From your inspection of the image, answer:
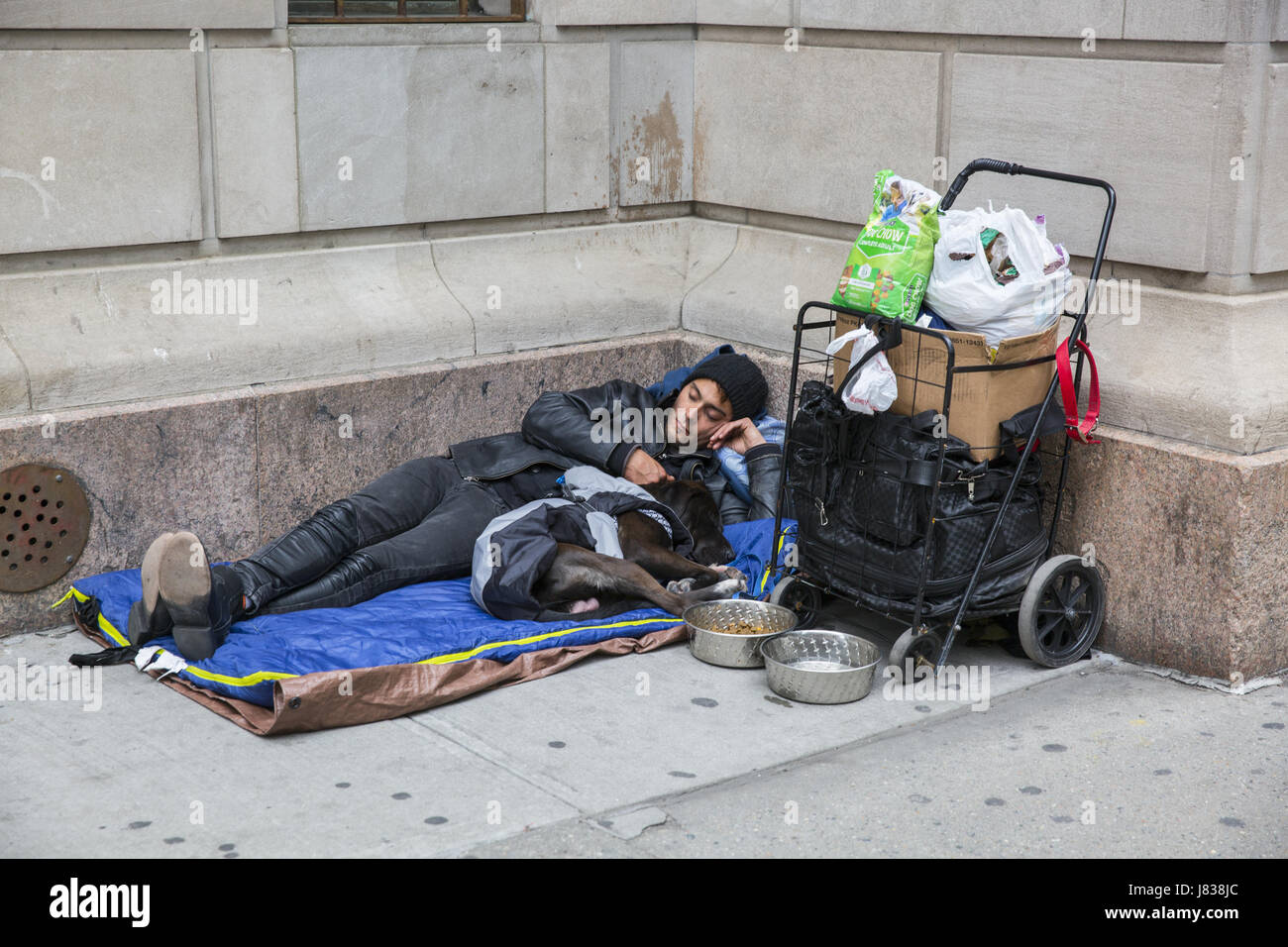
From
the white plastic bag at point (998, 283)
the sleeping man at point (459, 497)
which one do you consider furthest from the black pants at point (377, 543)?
the white plastic bag at point (998, 283)

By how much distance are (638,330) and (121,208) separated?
7.31 ft

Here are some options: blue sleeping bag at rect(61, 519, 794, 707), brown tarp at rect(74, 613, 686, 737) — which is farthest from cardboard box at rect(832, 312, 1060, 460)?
brown tarp at rect(74, 613, 686, 737)

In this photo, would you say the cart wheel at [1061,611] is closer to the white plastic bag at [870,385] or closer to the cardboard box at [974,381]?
the cardboard box at [974,381]

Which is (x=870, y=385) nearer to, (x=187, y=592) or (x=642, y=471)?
(x=642, y=471)

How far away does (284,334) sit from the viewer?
5398 mm

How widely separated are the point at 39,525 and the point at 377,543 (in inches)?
43.0

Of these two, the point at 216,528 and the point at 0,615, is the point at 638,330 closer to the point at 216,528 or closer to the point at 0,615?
the point at 216,528

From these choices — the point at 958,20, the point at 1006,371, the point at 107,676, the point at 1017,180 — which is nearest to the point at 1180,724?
the point at 1006,371

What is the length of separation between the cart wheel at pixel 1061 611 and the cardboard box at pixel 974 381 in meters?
0.45

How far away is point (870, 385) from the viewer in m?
4.36

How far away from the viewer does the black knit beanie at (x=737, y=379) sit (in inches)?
219

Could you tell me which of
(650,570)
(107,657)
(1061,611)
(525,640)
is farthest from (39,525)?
(1061,611)

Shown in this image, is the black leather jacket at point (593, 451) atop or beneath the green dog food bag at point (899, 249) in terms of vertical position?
beneath

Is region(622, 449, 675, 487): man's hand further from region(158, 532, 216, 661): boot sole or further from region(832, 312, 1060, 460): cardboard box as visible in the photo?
region(158, 532, 216, 661): boot sole
